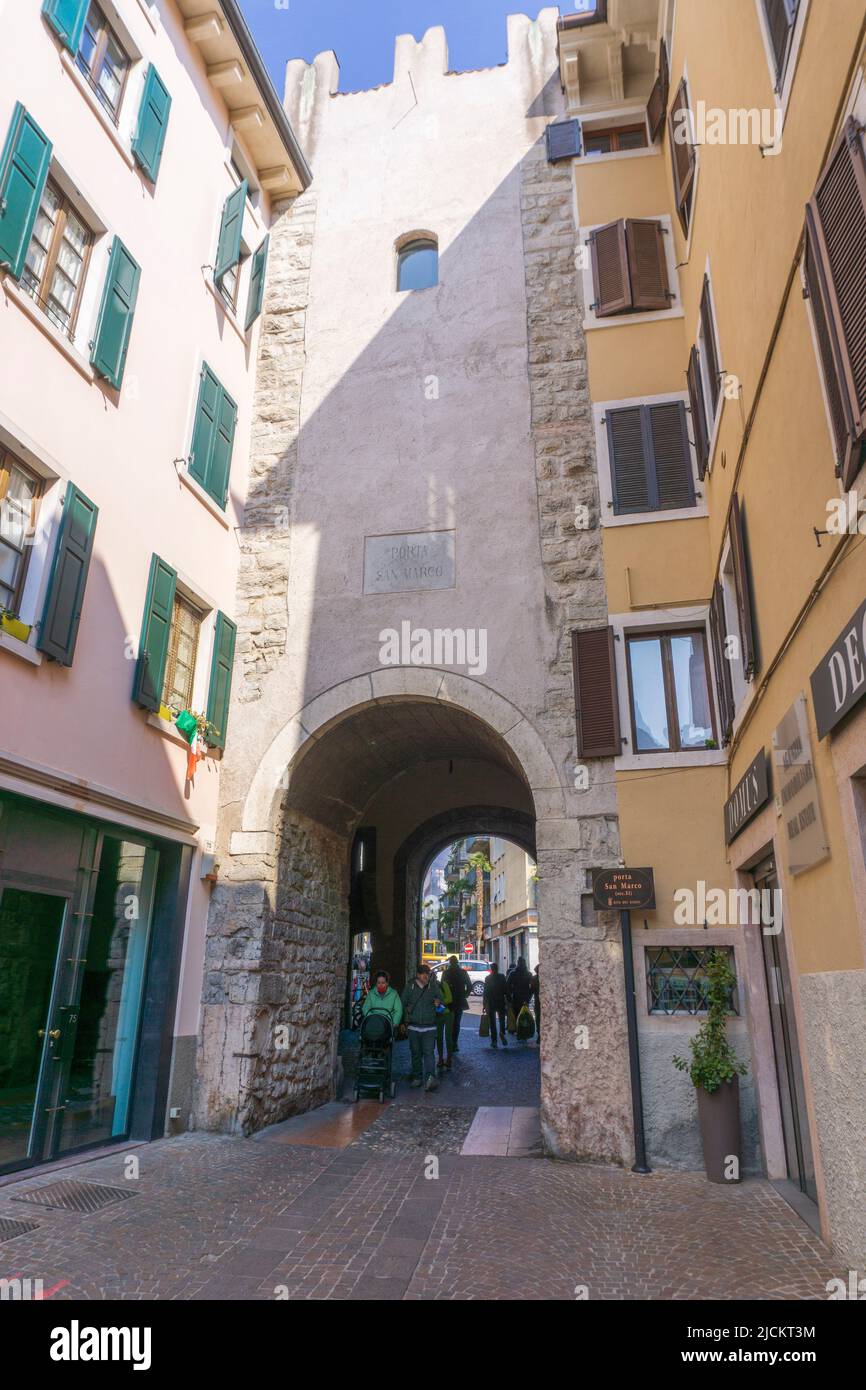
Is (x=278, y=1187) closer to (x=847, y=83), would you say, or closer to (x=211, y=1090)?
(x=211, y=1090)

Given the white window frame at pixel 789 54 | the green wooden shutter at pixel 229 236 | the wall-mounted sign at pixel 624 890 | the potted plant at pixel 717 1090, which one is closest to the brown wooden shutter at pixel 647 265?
the white window frame at pixel 789 54

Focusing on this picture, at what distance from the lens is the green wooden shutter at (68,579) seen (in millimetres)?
6148

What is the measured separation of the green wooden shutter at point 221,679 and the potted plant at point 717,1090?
5.22 meters

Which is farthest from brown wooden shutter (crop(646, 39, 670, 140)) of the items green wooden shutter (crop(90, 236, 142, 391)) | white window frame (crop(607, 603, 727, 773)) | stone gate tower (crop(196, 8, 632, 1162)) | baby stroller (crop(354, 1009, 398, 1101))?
baby stroller (crop(354, 1009, 398, 1101))

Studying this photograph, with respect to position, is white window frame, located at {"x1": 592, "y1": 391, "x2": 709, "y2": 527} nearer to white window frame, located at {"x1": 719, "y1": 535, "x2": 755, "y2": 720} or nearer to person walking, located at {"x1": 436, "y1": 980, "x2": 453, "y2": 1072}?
white window frame, located at {"x1": 719, "y1": 535, "x2": 755, "y2": 720}

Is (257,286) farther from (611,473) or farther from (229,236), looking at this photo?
(611,473)

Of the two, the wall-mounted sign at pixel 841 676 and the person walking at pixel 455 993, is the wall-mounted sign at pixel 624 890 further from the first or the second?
the person walking at pixel 455 993

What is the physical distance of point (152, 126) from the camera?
8234 mm

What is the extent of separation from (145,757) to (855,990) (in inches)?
224

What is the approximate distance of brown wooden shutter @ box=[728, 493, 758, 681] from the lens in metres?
5.86

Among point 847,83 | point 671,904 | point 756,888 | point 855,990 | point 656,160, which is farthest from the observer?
point 656,160

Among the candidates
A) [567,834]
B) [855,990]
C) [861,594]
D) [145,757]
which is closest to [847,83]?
[861,594]

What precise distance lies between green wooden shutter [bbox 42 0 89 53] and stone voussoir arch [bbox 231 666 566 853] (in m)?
5.80

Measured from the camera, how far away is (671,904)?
738 centimetres
